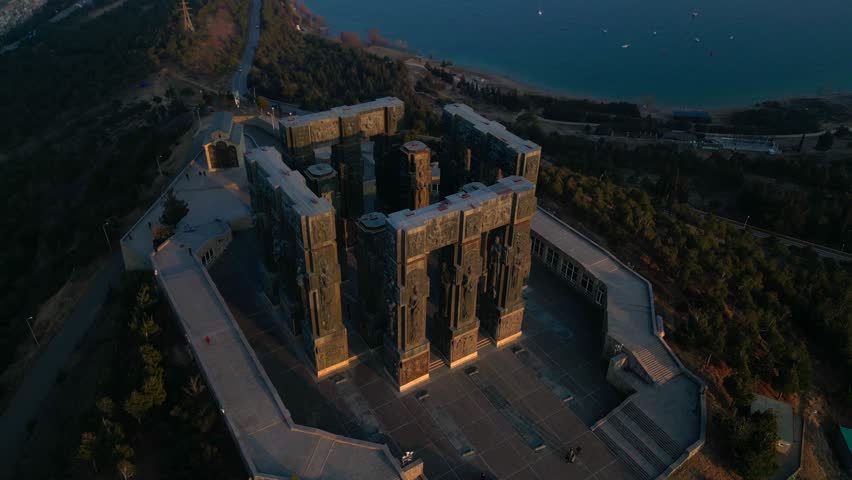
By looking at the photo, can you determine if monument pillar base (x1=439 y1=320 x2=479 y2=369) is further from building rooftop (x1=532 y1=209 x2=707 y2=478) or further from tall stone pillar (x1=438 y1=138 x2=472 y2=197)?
tall stone pillar (x1=438 y1=138 x2=472 y2=197)

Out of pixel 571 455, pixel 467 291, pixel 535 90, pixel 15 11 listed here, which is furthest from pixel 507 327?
pixel 15 11

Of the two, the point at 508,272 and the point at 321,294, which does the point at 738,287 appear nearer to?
the point at 508,272

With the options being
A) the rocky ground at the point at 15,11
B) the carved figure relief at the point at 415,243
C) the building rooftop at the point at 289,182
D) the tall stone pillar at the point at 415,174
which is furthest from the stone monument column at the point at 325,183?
the rocky ground at the point at 15,11

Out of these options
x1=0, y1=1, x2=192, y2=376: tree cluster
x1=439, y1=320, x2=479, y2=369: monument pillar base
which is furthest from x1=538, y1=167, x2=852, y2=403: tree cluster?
x1=0, y1=1, x2=192, y2=376: tree cluster

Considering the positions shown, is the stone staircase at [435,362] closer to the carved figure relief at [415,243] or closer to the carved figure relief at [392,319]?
the carved figure relief at [392,319]

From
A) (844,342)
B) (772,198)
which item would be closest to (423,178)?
(844,342)

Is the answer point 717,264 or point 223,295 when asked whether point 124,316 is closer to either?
point 223,295
